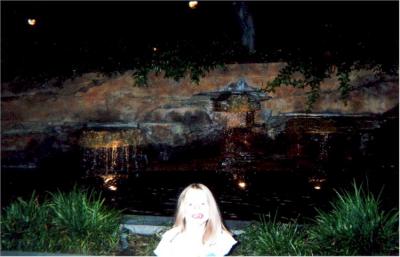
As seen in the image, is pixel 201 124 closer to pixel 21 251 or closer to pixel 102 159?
pixel 102 159

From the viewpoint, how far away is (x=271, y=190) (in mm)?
6621

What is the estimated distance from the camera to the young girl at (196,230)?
10.6 ft

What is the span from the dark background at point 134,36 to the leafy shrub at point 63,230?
10.3ft

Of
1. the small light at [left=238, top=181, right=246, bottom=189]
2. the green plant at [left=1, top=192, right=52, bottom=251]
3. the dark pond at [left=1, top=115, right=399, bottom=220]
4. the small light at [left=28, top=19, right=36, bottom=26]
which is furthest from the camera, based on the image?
the small light at [left=28, top=19, right=36, bottom=26]

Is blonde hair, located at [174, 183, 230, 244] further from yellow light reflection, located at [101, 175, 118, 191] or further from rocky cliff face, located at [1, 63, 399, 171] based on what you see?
yellow light reflection, located at [101, 175, 118, 191]

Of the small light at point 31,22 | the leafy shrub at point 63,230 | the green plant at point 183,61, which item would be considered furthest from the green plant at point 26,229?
the small light at point 31,22

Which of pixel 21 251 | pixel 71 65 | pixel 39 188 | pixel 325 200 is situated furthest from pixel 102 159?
pixel 325 200

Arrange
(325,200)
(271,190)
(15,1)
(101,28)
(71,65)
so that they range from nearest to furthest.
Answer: (325,200) → (271,190) → (71,65) → (15,1) → (101,28)

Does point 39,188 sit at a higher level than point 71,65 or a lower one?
lower

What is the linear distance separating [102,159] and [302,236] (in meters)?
4.19

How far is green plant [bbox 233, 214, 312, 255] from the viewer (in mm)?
4199

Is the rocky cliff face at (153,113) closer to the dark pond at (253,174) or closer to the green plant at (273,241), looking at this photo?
the dark pond at (253,174)

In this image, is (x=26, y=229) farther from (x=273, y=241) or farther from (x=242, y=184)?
(x=242, y=184)

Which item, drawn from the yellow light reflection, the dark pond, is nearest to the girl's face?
the dark pond
